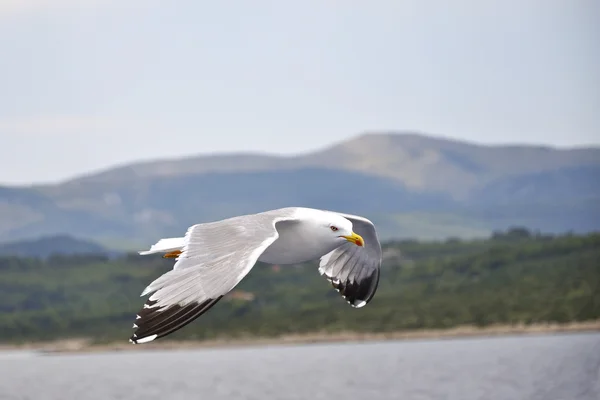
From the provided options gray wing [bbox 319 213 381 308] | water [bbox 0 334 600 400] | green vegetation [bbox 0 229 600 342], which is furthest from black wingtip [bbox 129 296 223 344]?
green vegetation [bbox 0 229 600 342]

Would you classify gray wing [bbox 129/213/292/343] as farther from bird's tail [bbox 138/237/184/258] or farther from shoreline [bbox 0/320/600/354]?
shoreline [bbox 0/320/600/354]

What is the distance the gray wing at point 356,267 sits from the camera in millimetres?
18250

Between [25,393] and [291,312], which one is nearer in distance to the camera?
[25,393]

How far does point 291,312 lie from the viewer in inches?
4429

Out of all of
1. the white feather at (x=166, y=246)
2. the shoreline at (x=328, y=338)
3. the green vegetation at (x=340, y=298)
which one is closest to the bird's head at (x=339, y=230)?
the white feather at (x=166, y=246)

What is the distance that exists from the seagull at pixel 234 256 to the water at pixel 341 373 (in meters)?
29.2

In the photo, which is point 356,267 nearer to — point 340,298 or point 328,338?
point 328,338

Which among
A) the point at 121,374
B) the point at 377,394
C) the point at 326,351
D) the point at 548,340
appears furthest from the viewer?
the point at 326,351

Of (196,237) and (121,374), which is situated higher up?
(196,237)

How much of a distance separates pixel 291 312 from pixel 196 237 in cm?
9821

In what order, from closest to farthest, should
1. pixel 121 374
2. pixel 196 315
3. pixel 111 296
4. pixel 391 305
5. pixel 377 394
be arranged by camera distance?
1. pixel 196 315
2. pixel 377 394
3. pixel 121 374
4. pixel 391 305
5. pixel 111 296

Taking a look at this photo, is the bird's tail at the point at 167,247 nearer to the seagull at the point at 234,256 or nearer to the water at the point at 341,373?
the seagull at the point at 234,256

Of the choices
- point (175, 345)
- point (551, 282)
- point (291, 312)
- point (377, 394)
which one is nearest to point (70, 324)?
point (175, 345)

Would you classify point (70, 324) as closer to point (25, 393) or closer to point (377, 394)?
point (25, 393)
